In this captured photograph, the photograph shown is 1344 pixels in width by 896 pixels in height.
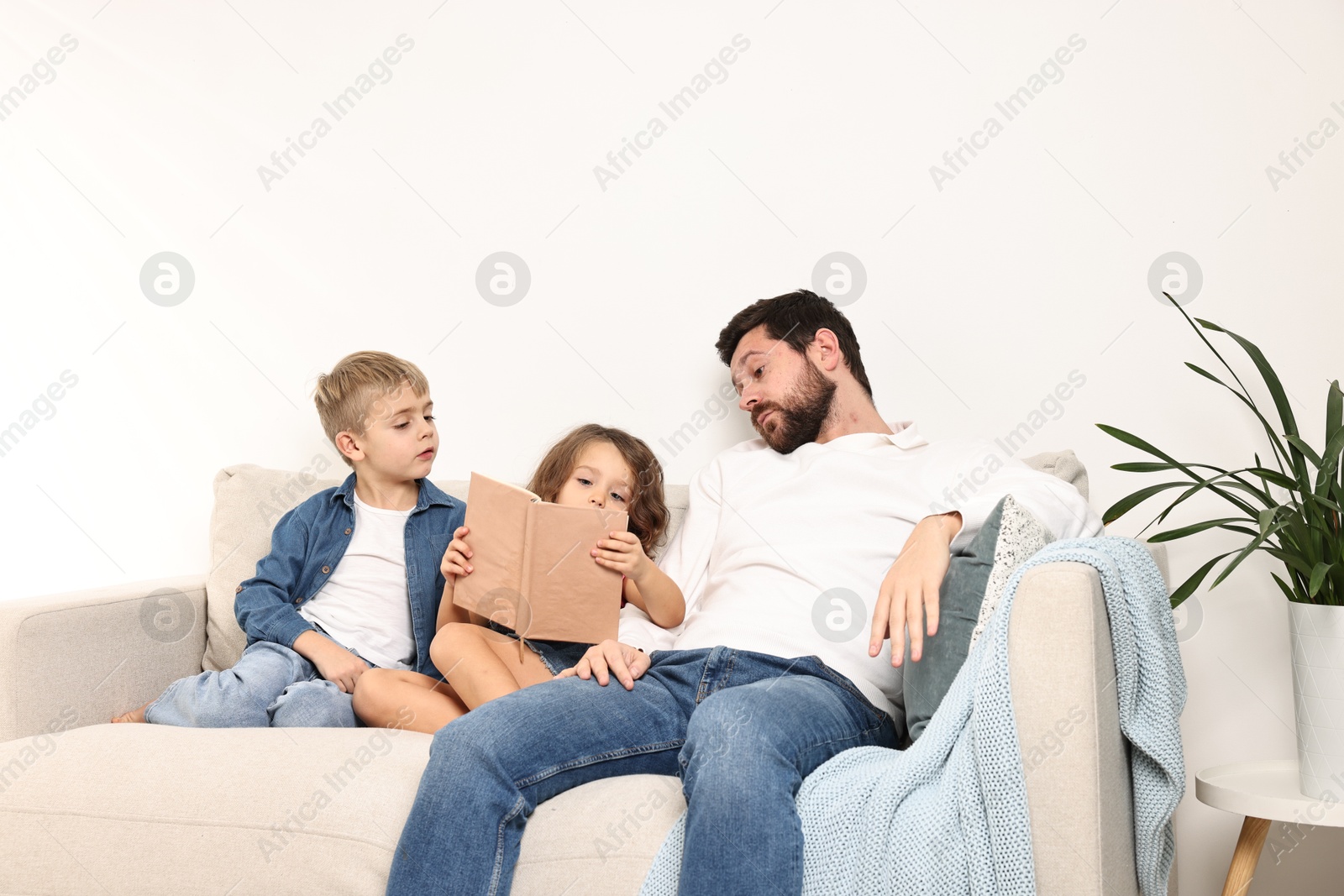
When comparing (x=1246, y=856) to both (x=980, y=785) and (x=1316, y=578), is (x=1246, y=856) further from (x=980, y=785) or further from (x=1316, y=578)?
(x=980, y=785)

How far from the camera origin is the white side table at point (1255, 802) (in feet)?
4.79

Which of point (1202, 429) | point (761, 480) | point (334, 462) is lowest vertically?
point (334, 462)

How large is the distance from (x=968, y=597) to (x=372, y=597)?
1.07 metres

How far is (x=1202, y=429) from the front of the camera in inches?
77.6

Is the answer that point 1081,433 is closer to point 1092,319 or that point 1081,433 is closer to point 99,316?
A: point 1092,319

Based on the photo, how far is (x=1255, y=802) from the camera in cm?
148

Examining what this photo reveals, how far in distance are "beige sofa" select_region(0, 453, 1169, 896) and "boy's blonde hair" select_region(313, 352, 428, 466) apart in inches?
24.0

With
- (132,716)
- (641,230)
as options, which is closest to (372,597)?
(132,716)

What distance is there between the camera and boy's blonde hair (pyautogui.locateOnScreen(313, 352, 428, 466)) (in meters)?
1.80

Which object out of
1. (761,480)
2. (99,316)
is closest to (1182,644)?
(761,480)

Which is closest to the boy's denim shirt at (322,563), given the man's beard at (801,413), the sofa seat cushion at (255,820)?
the sofa seat cushion at (255,820)

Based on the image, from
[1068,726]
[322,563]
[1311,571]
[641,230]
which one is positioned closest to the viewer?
[1068,726]

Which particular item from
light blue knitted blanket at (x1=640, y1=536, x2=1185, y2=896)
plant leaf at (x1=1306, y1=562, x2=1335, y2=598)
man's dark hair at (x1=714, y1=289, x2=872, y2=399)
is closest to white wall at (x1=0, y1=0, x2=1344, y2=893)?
man's dark hair at (x1=714, y1=289, x2=872, y2=399)

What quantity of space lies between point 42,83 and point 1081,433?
8.55 feet
